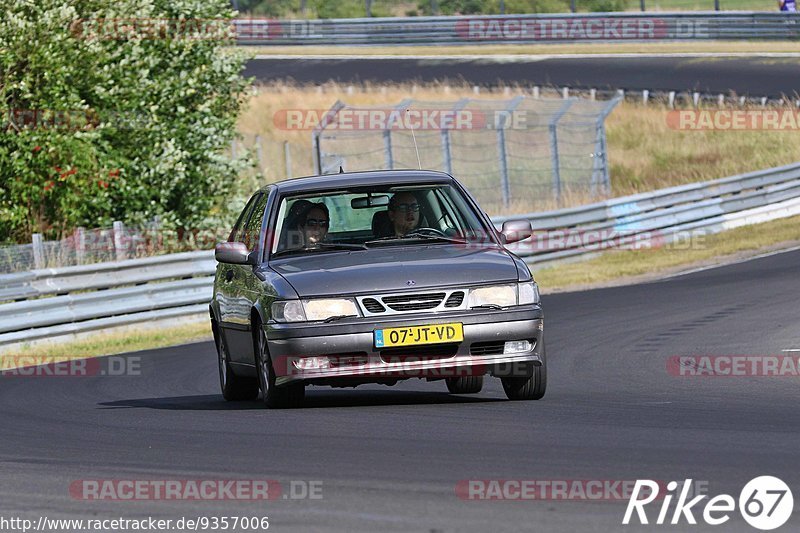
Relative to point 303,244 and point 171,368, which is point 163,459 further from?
point 171,368

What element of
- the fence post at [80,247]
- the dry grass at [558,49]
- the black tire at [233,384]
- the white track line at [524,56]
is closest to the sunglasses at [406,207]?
the black tire at [233,384]

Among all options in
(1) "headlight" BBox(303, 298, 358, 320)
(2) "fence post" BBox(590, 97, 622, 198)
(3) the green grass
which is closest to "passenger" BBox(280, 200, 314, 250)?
(1) "headlight" BBox(303, 298, 358, 320)

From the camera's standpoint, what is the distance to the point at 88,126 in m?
24.2

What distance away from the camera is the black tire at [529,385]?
9.85m

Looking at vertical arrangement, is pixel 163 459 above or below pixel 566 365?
above

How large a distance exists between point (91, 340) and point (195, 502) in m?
13.0

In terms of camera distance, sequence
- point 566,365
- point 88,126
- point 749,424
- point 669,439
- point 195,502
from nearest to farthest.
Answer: point 195,502
point 669,439
point 749,424
point 566,365
point 88,126

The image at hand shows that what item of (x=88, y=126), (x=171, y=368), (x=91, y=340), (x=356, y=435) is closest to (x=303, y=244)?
(x=356, y=435)

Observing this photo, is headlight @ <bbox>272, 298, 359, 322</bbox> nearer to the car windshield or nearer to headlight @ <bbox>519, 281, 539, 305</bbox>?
the car windshield

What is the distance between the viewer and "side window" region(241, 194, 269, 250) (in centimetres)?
1087

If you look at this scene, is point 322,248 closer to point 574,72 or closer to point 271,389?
point 271,389

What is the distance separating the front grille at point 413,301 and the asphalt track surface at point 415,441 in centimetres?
63

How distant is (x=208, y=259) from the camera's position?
70.1ft

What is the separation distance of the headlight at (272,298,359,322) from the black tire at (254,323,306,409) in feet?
1.26
